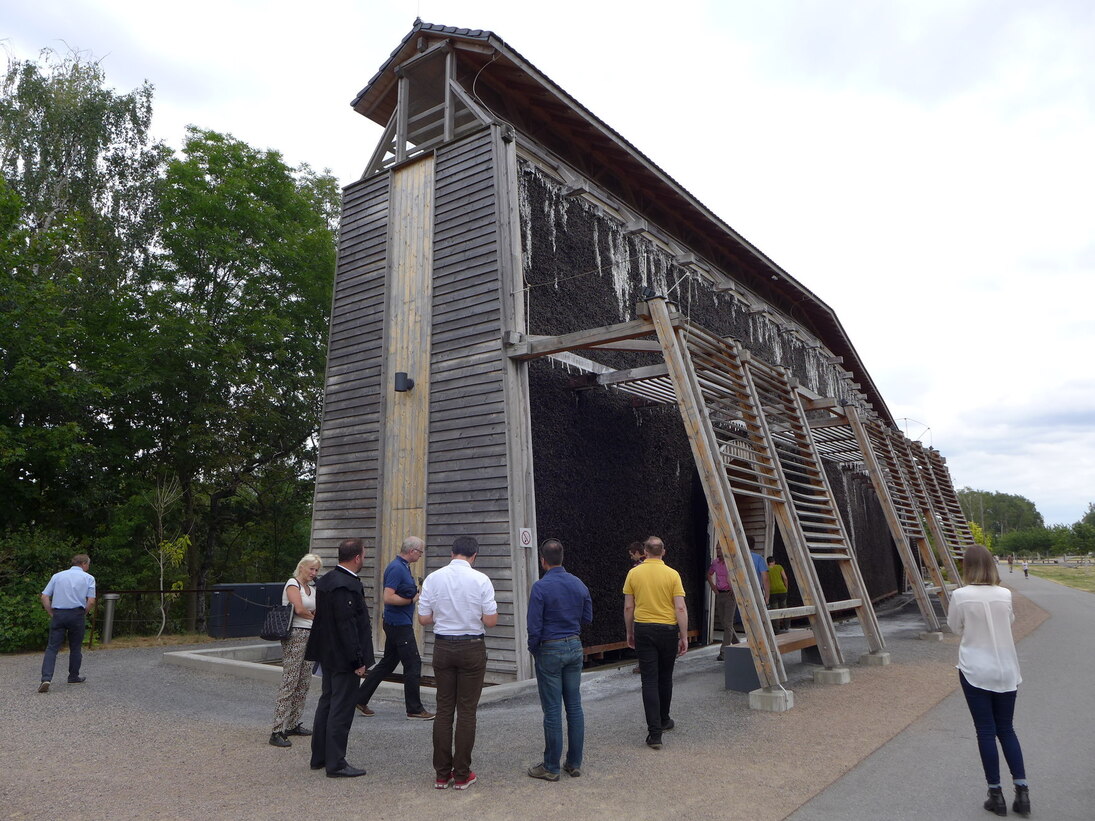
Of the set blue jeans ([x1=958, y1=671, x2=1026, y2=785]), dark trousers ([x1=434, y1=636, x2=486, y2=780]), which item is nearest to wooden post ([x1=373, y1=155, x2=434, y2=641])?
dark trousers ([x1=434, y1=636, x2=486, y2=780])

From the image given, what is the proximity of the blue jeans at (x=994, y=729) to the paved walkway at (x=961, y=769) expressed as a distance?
0.80ft

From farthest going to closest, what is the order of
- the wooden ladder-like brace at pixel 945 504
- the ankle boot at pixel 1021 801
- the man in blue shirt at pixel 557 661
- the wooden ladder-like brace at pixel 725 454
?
the wooden ladder-like brace at pixel 945 504 → the wooden ladder-like brace at pixel 725 454 → the man in blue shirt at pixel 557 661 → the ankle boot at pixel 1021 801

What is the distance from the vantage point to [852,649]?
10430mm

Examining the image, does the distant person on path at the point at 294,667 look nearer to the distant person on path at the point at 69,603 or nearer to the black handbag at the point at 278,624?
the black handbag at the point at 278,624

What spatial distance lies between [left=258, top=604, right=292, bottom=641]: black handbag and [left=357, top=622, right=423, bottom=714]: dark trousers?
2.68ft

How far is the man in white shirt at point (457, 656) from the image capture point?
14.6 feet

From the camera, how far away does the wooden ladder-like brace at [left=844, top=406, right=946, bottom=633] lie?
11141 mm

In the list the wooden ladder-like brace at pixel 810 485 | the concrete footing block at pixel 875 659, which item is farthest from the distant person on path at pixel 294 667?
the concrete footing block at pixel 875 659

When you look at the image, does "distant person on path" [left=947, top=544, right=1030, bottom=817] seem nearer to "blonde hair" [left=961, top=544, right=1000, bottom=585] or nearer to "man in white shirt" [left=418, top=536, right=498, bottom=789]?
"blonde hair" [left=961, top=544, right=1000, bottom=585]

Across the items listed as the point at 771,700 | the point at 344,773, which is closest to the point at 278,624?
the point at 344,773

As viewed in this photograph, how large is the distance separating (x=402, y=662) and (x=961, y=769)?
431cm

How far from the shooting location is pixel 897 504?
1325 cm

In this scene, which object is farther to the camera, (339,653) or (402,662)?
(402,662)

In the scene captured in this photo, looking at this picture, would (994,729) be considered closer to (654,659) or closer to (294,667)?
(654,659)
